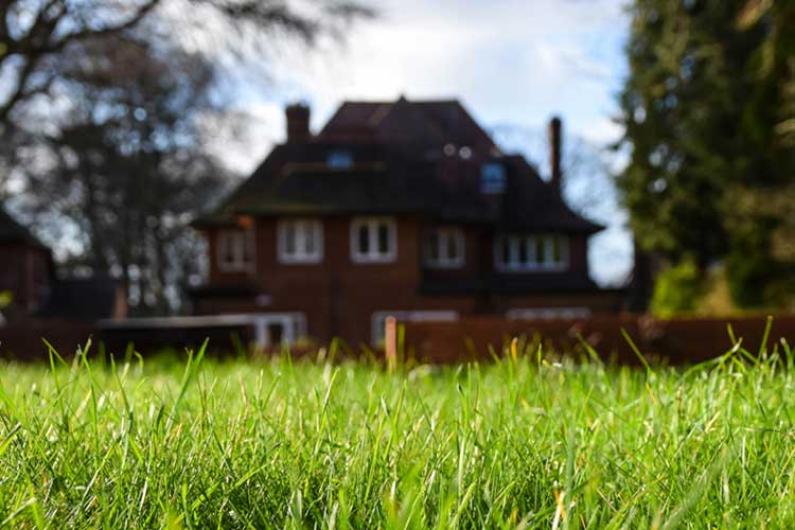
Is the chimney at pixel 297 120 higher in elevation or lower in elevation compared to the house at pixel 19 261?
higher

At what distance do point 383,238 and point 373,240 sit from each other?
1.09 ft

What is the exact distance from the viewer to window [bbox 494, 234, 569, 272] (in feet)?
117

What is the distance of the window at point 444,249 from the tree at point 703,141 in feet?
19.3

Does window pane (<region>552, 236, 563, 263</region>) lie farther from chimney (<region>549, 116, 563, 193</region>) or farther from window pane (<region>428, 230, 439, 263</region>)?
window pane (<region>428, 230, 439, 263</region>)

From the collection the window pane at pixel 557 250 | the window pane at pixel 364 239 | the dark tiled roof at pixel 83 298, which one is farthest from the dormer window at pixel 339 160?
the dark tiled roof at pixel 83 298

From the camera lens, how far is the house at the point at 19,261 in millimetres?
38062

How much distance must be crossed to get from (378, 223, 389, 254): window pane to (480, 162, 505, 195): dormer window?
339 cm

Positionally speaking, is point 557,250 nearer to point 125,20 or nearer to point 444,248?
point 444,248

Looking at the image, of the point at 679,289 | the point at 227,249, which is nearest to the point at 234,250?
the point at 227,249

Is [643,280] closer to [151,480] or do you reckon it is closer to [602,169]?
[602,169]

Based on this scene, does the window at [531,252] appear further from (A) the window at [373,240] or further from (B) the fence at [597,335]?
(B) the fence at [597,335]

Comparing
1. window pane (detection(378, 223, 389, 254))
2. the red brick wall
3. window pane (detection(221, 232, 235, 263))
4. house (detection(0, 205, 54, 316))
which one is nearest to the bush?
window pane (detection(378, 223, 389, 254))

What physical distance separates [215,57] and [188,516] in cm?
1829

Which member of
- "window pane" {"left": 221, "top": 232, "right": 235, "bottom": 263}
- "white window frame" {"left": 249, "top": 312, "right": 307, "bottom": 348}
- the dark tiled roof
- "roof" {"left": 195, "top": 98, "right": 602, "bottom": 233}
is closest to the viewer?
"roof" {"left": 195, "top": 98, "right": 602, "bottom": 233}
